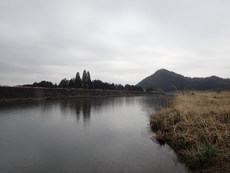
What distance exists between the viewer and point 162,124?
11.4 m

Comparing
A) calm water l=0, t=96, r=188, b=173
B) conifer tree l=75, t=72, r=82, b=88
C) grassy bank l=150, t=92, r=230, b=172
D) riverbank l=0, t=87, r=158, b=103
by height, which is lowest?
calm water l=0, t=96, r=188, b=173

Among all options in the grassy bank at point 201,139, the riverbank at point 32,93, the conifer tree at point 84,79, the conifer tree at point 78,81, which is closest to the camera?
the grassy bank at point 201,139

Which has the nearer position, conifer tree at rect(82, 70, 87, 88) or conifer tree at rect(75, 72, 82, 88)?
conifer tree at rect(75, 72, 82, 88)

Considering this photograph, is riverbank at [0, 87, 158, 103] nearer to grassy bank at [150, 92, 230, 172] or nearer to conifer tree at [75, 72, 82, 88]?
conifer tree at [75, 72, 82, 88]

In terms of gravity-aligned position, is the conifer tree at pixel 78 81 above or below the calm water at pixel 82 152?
above

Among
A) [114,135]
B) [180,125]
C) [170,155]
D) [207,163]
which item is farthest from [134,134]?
[207,163]

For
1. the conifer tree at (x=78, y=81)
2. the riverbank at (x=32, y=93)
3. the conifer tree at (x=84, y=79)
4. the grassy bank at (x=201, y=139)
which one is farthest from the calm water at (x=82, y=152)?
the conifer tree at (x=84, y=79)

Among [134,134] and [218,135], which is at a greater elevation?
[218,135]

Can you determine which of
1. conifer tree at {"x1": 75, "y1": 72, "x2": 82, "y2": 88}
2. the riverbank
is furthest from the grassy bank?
conifer tree at {"x1": 75, "y1": 72, "x2": 82, "y2": 88}

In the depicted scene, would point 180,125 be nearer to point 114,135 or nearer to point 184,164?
point 184,164

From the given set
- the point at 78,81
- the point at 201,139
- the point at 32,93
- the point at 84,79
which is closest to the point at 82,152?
the point at 201,139

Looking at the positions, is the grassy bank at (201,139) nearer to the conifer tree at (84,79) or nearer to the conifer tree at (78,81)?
the conifer tree at (78,81)

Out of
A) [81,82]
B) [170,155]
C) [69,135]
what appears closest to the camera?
[170,155]

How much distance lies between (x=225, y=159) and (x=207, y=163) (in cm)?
55
